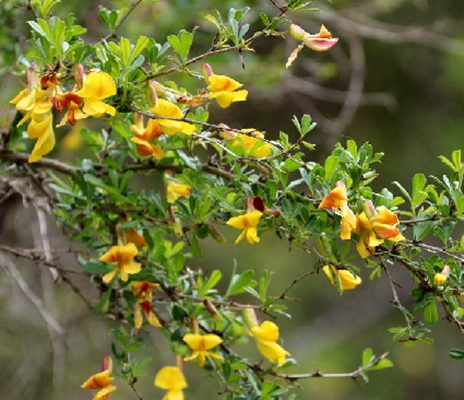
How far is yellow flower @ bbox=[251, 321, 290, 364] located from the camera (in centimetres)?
106

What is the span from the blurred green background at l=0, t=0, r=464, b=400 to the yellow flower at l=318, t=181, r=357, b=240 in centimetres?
97

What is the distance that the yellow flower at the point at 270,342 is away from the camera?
1.06m

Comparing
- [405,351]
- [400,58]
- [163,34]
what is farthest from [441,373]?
[163,34]

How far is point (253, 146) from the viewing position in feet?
3.25

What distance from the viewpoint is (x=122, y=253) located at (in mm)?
1071

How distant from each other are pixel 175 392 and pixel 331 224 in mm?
342

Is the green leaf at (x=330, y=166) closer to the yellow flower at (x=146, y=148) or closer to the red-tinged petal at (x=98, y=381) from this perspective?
the yellow flower at (x=146, y=148)

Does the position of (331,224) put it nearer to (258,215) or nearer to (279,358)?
(258,215)

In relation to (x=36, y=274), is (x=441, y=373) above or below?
below

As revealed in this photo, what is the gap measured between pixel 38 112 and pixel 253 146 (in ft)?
0.86

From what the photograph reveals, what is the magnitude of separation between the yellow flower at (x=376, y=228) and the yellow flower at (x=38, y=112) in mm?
384

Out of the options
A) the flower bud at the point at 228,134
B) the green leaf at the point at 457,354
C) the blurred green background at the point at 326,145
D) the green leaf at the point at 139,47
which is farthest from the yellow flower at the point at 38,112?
the blurred green background at the point at 326,145

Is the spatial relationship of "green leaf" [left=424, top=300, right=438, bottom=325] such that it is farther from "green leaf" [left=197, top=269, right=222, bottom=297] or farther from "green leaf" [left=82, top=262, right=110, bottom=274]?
"green leaf" [left=82, top=262, right=110, bottom=274]

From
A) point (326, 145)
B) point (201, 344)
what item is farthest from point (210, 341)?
point (326, 145)
